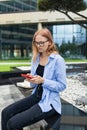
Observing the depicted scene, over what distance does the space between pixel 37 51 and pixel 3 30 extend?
48.2 m

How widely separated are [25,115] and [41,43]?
885mm

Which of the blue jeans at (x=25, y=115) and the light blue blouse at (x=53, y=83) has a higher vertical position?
the light blue blouse at (x=53, y=83)

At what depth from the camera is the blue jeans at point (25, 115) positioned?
163 inches

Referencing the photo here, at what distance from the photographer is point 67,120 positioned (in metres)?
5.14

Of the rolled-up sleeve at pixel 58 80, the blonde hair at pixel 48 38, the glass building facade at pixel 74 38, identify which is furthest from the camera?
the glass building facade at pixel 74 38

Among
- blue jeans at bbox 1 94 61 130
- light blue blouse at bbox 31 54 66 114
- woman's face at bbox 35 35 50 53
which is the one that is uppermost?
woman's face at bbox 35 35 50 53

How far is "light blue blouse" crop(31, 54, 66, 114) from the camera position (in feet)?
13.9

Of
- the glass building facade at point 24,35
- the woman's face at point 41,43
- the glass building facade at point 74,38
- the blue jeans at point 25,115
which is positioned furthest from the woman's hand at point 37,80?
the glass building facade at point 74,38

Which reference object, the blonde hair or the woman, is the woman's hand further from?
the blonde hair

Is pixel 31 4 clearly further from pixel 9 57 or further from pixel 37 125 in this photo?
pixel 37 125

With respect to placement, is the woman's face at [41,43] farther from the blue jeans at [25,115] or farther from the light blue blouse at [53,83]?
the blue jeans at [25,115]

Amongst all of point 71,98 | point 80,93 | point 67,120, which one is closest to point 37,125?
point 67,120

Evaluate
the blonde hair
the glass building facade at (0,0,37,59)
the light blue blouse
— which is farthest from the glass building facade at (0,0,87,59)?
the light blue blouse

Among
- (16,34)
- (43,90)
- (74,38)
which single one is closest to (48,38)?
(43,90)
